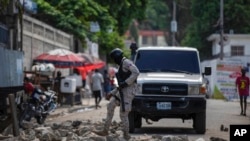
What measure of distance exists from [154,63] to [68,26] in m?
24.1

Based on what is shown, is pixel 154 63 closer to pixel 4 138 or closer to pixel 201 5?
pixel 4 138

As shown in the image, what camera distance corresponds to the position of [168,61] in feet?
60.0

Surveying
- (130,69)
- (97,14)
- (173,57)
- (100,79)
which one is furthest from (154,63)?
(97,14)

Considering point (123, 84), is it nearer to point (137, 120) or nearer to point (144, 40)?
point (137, 120)

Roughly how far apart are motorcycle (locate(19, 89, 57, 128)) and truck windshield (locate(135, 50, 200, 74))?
365cm

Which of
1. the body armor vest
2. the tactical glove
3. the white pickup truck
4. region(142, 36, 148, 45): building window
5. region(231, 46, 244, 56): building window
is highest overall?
region(142, 36, 148, 45): building window

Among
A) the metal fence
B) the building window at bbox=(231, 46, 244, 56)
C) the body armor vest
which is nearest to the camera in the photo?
the body armor vest

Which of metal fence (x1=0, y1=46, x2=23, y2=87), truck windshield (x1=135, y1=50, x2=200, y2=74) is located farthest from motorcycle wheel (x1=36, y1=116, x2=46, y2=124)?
truck windshield (x1=135, y1=50, x2=200, y2=74)

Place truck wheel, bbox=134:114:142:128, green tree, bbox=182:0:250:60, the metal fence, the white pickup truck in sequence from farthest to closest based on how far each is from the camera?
green tree, bbox=182:0:250:60 < truck wheel, bbox=134:114:142:128 < the white pickup truck < the metal fence

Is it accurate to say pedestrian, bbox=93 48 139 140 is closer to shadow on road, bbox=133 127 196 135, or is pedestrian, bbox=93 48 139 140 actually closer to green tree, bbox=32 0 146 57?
shadow on road, bbox=133 127 196 135

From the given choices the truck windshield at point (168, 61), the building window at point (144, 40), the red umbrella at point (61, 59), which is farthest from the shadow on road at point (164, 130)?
the building window at point (144, 40)

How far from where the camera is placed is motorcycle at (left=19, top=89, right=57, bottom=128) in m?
19.8

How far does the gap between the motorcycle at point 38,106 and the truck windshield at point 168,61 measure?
365 cm

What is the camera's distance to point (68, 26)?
4194 cm
